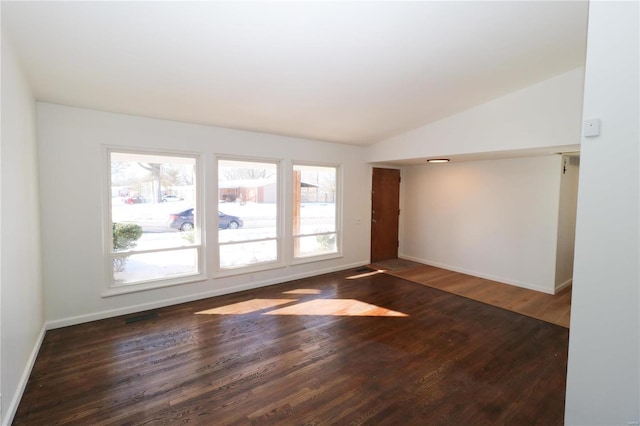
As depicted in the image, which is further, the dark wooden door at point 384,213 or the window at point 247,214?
the dark wooden door at point 384,213

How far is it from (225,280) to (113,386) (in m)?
2.18

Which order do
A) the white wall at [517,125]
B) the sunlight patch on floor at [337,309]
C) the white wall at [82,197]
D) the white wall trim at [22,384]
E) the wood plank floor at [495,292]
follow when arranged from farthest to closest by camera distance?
the wood plank floor at [495,292], the sunlight patch on floor at [337,309], the white wall at [517,125], the white wall at [82,197], the white wall trim at [22,384]

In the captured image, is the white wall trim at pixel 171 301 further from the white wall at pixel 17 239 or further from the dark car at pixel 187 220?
the dark car at pixel 187 220

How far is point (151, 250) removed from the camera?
3914 mm

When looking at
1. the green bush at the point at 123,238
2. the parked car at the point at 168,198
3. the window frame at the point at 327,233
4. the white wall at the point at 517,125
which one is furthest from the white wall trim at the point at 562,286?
the green bush at the point at 123,238

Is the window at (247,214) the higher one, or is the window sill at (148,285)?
the window at (247,214)

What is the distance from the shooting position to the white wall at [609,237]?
152 cm

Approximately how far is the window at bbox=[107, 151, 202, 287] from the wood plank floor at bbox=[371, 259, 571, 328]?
3.69m

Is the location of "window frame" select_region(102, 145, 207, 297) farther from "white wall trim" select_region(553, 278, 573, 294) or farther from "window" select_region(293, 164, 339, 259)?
"white wall trim" select_region(553, 278, 573, 294)

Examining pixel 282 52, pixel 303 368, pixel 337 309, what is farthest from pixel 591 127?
pixel 337 309

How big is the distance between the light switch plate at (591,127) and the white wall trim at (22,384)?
390cm

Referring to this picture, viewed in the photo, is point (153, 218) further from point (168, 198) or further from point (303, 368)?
point (303, 368)

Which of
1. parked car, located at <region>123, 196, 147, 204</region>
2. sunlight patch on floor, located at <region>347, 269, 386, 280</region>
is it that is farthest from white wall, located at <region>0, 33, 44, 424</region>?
sunlight patch on floor, located at <region>347, 269, 386, 280</region>

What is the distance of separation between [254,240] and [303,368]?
2566 millimetres
